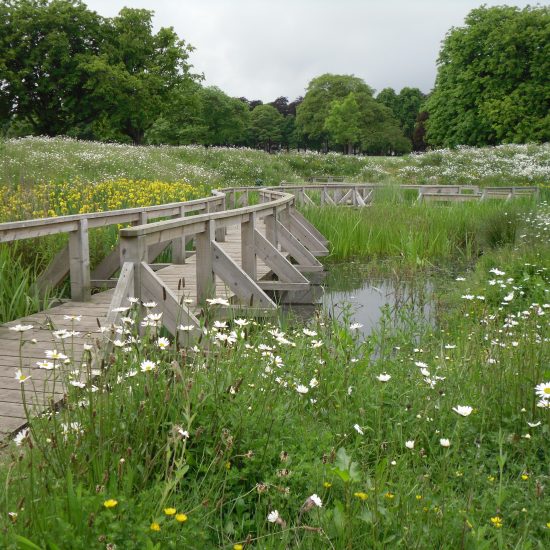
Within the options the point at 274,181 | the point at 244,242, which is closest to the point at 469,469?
the point at 244,242

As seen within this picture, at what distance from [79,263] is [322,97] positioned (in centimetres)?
7659

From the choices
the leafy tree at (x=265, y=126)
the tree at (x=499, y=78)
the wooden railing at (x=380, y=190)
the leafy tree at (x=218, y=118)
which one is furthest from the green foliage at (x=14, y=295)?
the leafy tree at (x=265, y=126)

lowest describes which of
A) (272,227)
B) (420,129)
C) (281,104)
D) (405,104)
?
(272,227)

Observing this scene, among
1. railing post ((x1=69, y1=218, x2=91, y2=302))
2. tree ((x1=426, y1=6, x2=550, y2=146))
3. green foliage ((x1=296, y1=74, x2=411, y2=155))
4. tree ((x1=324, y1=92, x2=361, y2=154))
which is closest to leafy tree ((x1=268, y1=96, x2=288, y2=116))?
green foliage ((x1=296, y1=74, x2=411, y2=155))

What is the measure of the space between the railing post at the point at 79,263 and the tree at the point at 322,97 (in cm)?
7343

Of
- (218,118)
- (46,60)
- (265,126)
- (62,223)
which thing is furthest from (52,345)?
(265,126)

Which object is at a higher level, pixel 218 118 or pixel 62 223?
pixel 218 118

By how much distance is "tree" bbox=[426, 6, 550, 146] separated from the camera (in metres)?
42.5

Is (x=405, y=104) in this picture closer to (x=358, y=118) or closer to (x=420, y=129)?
(x=420, y=129)

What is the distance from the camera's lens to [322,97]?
7938 centimetres

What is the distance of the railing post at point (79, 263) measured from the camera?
6473 millimetres

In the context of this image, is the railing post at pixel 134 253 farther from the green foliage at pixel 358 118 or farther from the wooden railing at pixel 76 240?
the green foliage at pixel 358 118

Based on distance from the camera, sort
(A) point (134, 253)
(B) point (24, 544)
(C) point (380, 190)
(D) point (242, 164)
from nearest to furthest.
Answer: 1. (B) point (24, 544)
2. (A) point (134, 253)
3. (C) point (380, 190)
4. (D) point (242, 164)

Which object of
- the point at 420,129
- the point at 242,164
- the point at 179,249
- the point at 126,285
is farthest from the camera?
the point at 420,129
